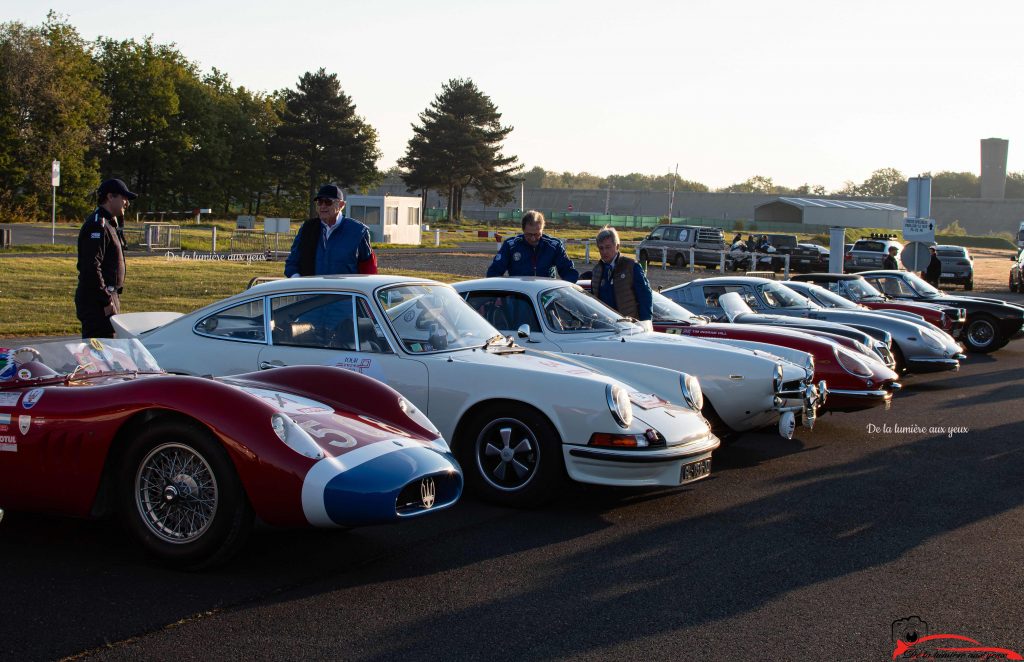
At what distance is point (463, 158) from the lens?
7800cm

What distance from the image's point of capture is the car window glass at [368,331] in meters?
6.52

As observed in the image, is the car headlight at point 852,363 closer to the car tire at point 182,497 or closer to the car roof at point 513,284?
the car roof at point 513,284

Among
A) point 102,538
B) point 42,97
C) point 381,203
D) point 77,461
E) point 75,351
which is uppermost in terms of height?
point 42,97

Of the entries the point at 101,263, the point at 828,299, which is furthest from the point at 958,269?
the point at 101,263

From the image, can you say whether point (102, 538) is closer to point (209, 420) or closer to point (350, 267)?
point (209, 420)

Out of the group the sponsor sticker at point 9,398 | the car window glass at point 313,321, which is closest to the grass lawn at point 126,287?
the car window glass at point 313,321

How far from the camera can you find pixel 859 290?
1628cm

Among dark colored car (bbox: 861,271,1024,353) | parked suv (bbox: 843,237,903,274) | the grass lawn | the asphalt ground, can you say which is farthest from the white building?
the asphalt ground

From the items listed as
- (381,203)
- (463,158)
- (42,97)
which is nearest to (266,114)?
(463,158)

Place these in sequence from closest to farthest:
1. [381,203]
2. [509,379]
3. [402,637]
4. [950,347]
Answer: [402,637] → [509,379] → [950,347] → [381,203]

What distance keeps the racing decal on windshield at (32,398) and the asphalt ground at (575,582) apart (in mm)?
708

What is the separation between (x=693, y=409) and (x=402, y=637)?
3342 mm

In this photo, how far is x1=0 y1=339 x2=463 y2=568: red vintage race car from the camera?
451cm

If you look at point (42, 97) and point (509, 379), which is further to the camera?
point (42, 97)
